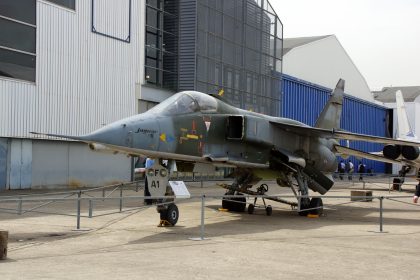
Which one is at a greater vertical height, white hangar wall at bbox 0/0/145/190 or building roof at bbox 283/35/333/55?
building roof at bbox 283/35/333/55

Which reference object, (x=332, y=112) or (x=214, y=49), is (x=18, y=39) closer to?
(x=214, y=49)

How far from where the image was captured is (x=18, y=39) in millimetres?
22969

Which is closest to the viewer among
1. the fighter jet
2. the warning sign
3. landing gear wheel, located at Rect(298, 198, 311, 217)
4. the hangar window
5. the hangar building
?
the fighter jet

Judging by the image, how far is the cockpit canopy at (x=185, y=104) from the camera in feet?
37.8

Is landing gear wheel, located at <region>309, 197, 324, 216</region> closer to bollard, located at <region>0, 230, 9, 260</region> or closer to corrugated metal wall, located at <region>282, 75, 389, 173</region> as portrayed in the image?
bollard, located at <region>0, 230, 9, 260</region>

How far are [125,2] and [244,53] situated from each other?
9505 millimetres

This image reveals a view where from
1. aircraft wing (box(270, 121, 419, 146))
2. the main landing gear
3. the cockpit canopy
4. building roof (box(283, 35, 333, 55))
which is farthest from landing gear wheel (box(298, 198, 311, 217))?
building roof (box(283, 35, 333, 55))

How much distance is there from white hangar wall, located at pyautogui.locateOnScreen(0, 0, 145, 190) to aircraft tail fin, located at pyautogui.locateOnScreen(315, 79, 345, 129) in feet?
39.4

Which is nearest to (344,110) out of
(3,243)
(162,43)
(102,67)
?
(162,43)

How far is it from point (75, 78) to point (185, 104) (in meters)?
14.7

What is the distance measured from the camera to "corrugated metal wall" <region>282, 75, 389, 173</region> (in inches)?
1647

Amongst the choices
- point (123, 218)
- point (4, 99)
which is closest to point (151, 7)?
point (4, 99)

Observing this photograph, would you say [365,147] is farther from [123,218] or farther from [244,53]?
[123,218]

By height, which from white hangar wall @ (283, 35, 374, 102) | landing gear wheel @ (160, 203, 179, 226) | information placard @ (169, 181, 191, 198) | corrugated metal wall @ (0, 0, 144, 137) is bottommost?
landing gear wheel @ (160, 203, 179, 226)
